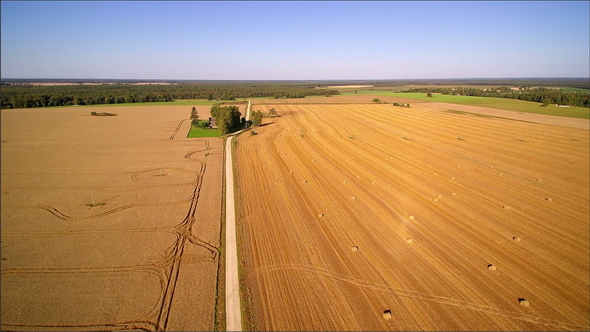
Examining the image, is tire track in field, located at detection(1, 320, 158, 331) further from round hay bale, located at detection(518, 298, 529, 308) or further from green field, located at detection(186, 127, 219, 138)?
green field, located at detection(186, 127, 219, 138)

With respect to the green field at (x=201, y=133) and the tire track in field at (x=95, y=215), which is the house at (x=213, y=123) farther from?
the tire track in field at (x=95, y=215)

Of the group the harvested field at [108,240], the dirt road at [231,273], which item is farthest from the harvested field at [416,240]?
the harvested field at [108,240]

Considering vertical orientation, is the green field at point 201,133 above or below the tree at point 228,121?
below

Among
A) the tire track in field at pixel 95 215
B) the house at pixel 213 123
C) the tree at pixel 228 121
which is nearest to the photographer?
the tire track in field at pixel 95 215

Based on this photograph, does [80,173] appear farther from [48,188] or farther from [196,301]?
[196,301]

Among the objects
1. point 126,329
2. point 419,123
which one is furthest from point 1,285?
point 419,123

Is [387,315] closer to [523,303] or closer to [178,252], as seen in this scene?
[523,303]

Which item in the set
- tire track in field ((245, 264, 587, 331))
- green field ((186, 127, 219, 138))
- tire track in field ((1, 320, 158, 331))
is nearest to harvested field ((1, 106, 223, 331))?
tire track in field ((1, 320, 158, 331))
